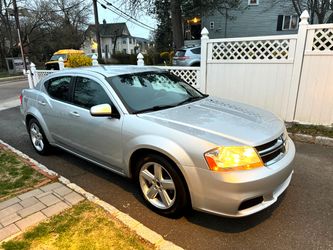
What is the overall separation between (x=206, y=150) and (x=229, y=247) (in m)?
0.92

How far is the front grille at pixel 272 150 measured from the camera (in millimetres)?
2721

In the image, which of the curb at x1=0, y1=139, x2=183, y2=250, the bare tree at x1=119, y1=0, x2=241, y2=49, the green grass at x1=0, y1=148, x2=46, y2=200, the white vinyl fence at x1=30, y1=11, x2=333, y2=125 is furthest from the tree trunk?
the curb at x1=0, y1=139, x2=183, y2=250

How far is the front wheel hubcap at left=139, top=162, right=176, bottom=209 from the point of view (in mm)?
2969

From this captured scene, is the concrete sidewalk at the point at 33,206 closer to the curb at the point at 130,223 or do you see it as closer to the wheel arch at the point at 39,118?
the curb at the point at 130,223

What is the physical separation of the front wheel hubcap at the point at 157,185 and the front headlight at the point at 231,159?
0.53 meters

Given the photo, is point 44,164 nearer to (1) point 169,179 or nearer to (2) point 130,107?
(2) point 130,107

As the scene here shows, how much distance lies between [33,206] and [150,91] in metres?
1.96

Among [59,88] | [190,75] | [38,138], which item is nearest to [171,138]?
[59,88]

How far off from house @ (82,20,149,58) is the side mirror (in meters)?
50.4

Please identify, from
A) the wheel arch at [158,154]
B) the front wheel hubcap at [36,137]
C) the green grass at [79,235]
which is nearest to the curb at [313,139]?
the wheel arch at [158,154]

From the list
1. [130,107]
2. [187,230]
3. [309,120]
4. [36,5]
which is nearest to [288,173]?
[187,230]

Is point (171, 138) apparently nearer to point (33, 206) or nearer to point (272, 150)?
point (272, 150)

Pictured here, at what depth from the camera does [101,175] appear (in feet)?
13.7

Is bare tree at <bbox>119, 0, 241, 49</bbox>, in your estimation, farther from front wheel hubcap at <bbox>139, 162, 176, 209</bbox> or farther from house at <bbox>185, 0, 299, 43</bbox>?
front wheel hubcap at <bbox>139, 162, 176, 209</bbox>
